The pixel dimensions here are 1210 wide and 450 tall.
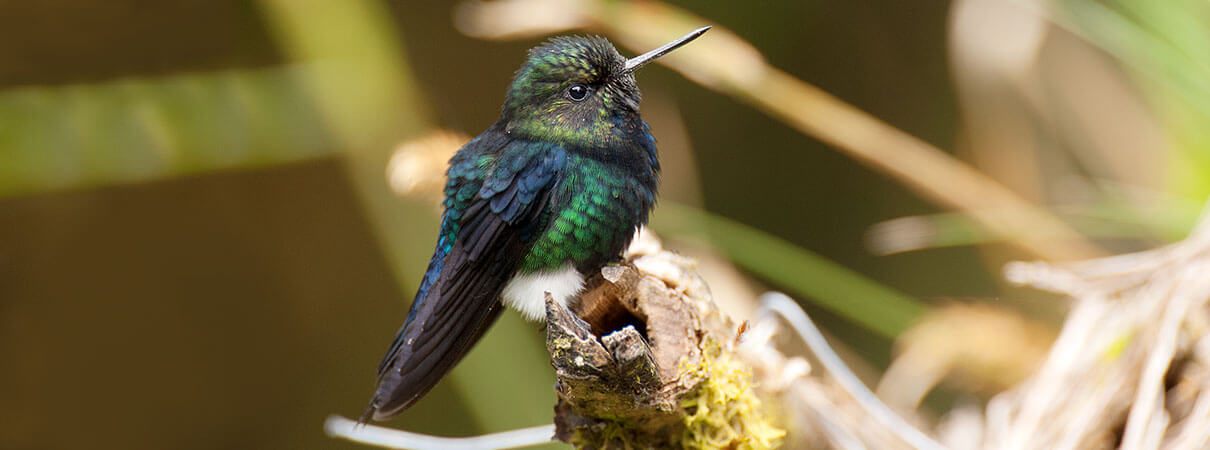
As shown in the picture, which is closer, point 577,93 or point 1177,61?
point 577,93

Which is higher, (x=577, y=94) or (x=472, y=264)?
(x=577, y=94)

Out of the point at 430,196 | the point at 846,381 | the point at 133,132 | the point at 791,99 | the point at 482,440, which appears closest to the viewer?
the point at 846,381

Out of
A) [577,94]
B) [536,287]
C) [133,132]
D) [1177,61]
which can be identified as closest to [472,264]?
[536,287]

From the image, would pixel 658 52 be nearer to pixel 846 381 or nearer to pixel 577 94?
pixel 577 94

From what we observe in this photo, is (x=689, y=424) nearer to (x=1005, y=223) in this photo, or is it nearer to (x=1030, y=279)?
(x=1030, y=279)

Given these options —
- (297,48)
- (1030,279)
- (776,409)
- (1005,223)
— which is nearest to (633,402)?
(776,409)

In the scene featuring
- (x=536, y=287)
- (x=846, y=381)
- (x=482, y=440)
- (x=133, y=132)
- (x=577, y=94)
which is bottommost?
(x=482, y=440)

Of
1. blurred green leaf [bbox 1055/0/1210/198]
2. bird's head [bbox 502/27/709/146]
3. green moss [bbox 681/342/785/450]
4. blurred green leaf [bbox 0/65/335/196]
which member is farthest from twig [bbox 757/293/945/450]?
blurred green leaf [bbox 0/65/335/196]
